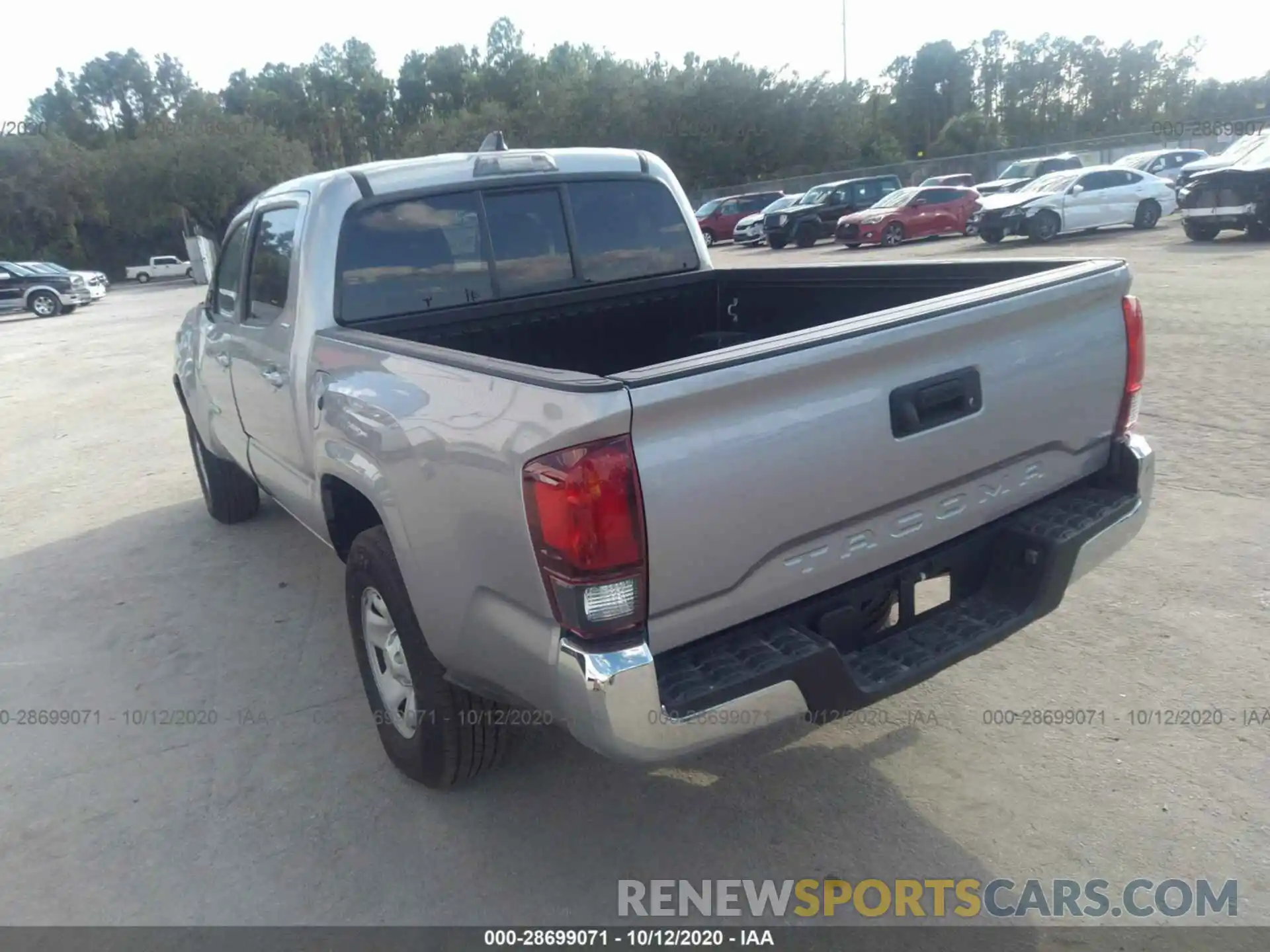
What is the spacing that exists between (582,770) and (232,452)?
2.94 m

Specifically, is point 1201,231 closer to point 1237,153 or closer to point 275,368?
point 1237,153

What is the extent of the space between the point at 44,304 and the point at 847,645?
31.6 meters

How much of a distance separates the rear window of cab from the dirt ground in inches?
67.8

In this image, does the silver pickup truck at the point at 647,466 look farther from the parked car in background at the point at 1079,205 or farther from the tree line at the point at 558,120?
the tree line at the point at 558,120

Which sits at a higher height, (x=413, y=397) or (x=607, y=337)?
(x=413, y=397)

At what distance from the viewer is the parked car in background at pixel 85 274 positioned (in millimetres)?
29203

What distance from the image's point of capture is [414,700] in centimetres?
322

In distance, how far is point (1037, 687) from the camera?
12.1ft

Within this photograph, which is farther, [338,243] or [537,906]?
[338,243]

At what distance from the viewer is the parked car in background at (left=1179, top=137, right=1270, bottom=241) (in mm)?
17000

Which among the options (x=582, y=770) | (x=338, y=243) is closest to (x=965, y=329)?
(x=582, y=770)

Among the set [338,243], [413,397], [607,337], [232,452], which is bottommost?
[232,452]

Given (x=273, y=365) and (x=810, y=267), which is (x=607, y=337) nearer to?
(x=810, y=267)
